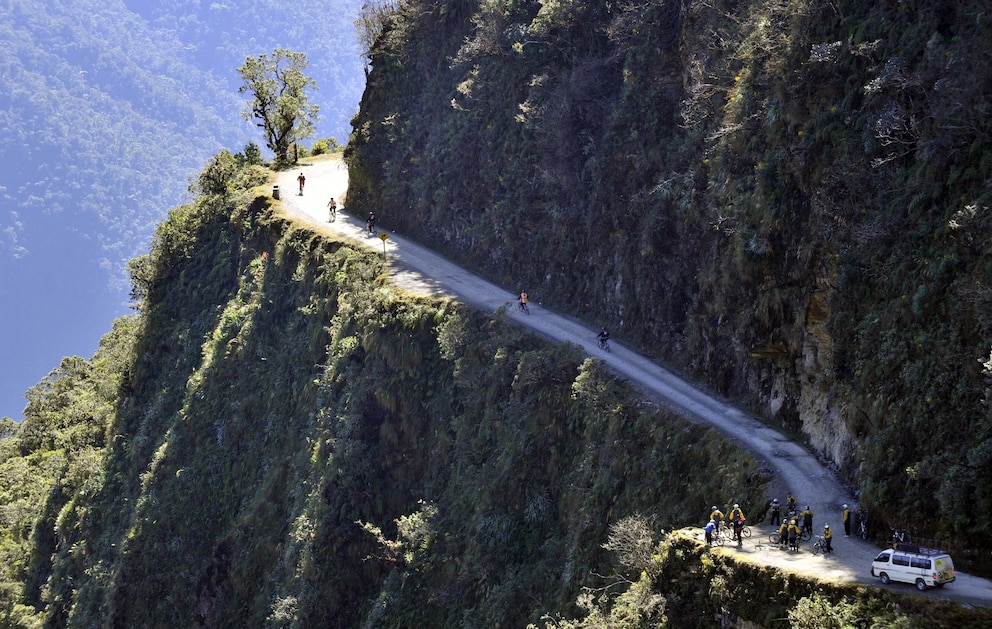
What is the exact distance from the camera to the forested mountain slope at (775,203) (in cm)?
2206

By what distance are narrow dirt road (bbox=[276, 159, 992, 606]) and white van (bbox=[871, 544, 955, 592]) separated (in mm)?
193

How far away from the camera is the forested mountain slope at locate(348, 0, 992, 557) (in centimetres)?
2206

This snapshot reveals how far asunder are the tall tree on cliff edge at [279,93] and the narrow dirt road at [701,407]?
12764 mm

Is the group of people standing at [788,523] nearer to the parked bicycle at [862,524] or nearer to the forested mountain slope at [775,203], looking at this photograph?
the parked bicycle at [862,524]

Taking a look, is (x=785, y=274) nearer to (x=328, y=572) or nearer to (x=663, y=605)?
(x=663, y=605)

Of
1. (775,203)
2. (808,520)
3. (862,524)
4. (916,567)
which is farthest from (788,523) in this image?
(775,203)

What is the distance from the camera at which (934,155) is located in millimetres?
24219

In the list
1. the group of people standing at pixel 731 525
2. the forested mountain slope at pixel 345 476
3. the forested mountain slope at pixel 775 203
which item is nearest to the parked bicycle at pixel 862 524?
the forested mountain slope at pixel 775 203

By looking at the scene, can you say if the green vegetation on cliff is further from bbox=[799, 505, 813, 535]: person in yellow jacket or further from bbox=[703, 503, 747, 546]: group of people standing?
bbox=[799, 505, 813, 535]: person in yellow jacket

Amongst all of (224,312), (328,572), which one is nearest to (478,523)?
Answer: (328,572)

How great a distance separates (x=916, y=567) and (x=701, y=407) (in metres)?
12.3

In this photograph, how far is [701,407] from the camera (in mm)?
30578

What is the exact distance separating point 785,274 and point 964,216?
22.8ft

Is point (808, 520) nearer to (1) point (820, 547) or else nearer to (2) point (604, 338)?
(1) point (820, 547)
